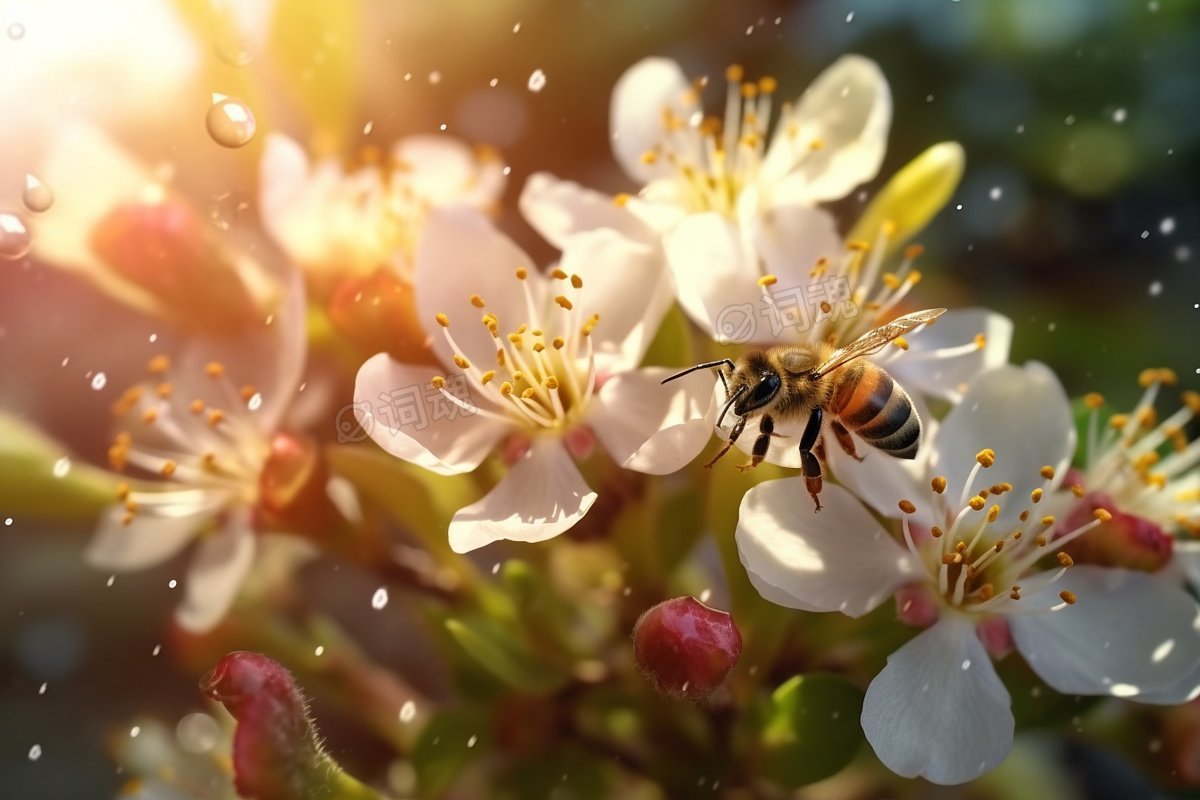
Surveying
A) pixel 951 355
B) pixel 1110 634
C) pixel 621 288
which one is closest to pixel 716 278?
pixel 621 288

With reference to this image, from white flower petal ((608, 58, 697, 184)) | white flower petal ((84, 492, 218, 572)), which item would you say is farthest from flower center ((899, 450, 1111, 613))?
white flower petal ((84, 492, 218, 572))

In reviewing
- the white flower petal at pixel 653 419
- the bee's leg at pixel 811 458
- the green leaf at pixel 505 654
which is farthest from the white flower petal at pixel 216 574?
the bee's leg at pixel 811 458

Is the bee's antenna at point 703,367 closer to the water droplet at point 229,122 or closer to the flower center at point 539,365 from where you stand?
the flower center at point 539,365

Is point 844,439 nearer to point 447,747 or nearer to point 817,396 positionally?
point 817,396

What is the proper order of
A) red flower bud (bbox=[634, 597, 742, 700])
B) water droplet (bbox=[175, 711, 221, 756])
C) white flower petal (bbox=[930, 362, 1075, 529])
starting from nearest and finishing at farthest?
red flower bud (bbox=[634, 597, 742, 700]) < white flower petal (bbox=[930, 362, 1075, 529]) < water droplet (bbox=[175, 711, 221, 756])

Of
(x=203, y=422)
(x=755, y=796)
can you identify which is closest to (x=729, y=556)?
(x=755, y=796)

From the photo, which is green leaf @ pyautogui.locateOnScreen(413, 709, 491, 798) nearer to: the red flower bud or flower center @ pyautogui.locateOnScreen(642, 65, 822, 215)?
the red flower bud

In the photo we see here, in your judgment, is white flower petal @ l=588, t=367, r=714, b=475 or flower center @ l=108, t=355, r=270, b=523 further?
flower center @ l=108, t=355, r=270, b=523
